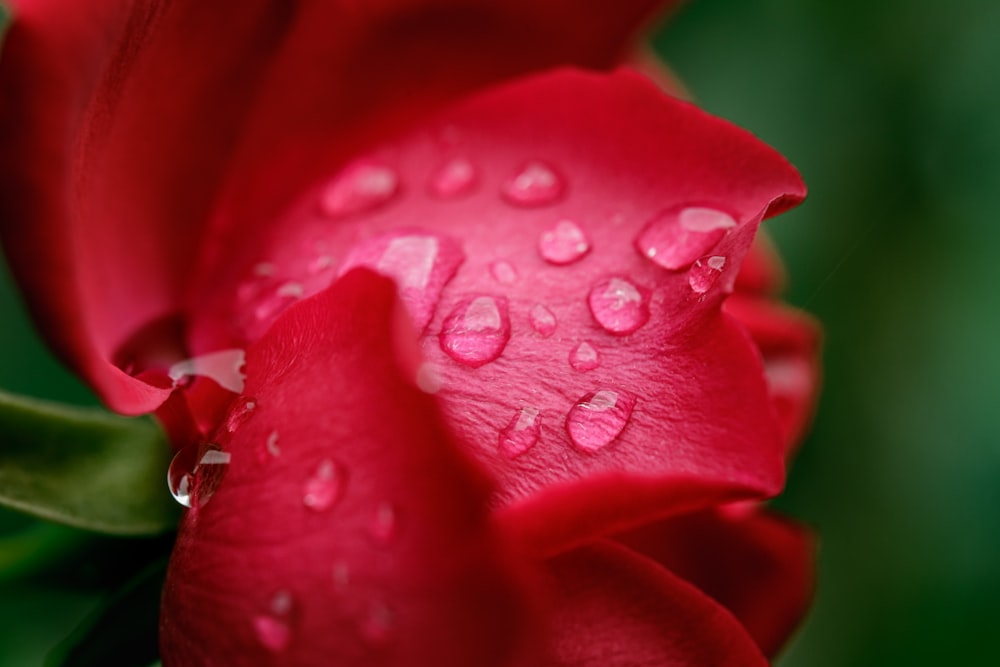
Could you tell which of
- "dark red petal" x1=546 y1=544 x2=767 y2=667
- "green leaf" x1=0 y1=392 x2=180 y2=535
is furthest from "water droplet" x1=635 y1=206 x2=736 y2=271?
"green leaf" x1=0 y1=392 x2=180 y2=535

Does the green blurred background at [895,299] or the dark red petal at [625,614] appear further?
the green blurred background at [895,299]

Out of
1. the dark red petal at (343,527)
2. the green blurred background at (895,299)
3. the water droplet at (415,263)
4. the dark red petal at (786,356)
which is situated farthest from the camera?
the green blurred background at (895,299)

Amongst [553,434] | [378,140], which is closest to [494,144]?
[378,140]

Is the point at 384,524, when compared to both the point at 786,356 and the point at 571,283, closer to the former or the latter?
the point at 571,283

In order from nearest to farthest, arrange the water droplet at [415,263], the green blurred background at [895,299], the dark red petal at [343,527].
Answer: the dark red petal at [343,527]
the water droplet at [415,263]
the green blurred background at [895,299]

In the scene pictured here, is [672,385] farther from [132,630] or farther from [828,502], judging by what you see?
[828,502]

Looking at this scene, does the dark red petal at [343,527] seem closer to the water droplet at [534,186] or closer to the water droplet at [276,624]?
the water droplet at [276,624]

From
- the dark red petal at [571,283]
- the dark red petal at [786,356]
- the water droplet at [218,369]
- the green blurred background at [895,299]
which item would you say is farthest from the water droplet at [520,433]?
the green blurred background at [895,299]

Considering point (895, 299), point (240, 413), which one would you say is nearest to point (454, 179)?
point (240, 413)
